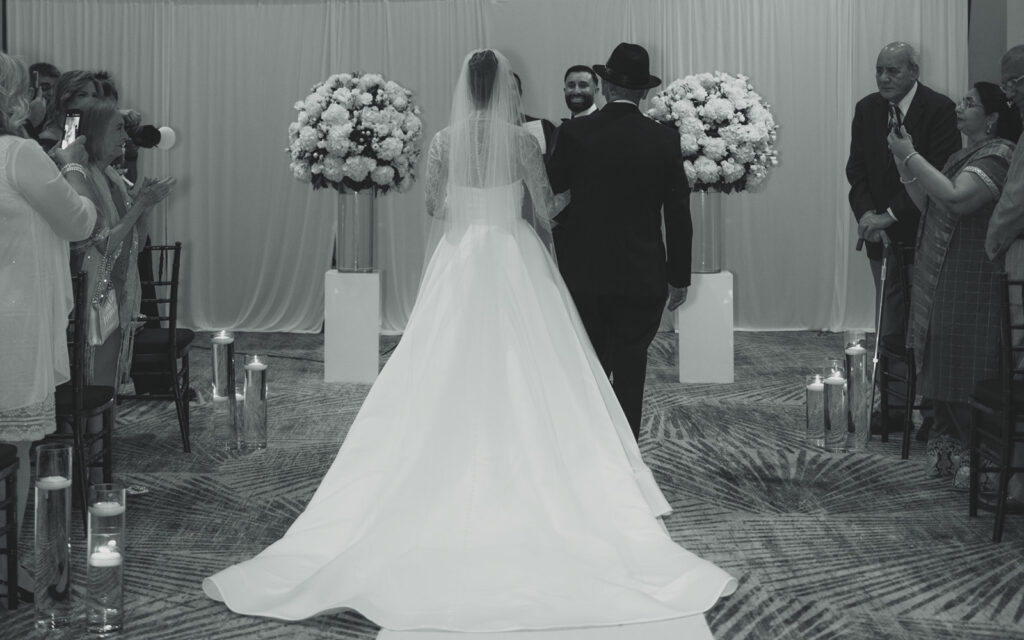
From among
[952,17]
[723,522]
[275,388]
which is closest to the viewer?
[723,522]

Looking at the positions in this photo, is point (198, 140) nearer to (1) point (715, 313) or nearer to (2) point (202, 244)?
(2) point (202, 244)

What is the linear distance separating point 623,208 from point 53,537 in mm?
2520

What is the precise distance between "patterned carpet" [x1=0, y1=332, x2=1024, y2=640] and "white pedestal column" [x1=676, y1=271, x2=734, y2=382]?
0.37 metres

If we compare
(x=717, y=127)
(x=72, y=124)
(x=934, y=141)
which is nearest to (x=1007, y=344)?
(x=934, y=141)

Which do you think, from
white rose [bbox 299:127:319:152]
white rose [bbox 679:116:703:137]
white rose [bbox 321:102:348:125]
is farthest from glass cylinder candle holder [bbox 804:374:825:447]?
white rose [bbox 299:127:319:152]

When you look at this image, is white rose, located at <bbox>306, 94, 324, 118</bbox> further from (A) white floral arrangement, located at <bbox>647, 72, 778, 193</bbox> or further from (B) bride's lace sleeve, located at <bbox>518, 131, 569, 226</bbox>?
(B) bride's lace sleeve, located at <bbox>518, 131, 569, 226</bbox>

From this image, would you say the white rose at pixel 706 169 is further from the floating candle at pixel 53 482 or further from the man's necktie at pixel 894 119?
the floating candle at pixel 53 482

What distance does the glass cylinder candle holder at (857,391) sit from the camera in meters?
6.10

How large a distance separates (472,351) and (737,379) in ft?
13.4

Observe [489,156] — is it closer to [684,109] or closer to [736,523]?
[736,523]

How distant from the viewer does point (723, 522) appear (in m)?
4.67

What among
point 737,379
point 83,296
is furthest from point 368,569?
point 737,379

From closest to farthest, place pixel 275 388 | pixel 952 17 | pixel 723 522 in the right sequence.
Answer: pixel 723 522 < pixel 275 388 < pixel 952 17

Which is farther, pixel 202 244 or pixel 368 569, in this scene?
pixel 202 244
